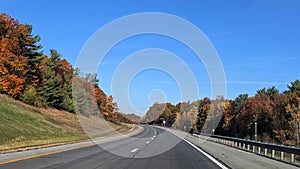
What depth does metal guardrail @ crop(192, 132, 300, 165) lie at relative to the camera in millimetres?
18706

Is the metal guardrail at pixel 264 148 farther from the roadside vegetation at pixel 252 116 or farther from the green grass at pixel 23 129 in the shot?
the roadside vegetation at pixel 252 116

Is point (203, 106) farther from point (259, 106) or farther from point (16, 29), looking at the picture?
point (16, 29)

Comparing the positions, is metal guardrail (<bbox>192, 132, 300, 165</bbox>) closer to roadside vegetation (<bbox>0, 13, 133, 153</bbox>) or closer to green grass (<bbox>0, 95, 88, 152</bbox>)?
green grass (<bbox>0, 95, 88, 152</bbox>)

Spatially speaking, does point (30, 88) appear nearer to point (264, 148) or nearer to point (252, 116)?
point (264, 148)

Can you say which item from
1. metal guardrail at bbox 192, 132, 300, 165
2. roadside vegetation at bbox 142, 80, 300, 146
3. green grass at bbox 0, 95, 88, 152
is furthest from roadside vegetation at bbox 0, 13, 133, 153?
metal guardrail at bbox 192, 132, 300, 165

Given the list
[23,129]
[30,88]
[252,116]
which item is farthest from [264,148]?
[252,116]

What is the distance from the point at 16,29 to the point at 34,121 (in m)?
22.9

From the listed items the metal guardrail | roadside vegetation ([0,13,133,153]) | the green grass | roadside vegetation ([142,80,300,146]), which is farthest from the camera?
roadside vegetation ([142,80,300,146])

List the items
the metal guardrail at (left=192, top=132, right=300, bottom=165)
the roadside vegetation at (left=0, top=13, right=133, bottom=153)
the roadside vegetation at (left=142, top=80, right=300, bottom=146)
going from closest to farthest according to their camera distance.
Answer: the metal guardrail at (left=192, top=132, right=300, bottom=165), the roadside vegetation at (left=0, top=13, right=133, bottom=153), the roadside vegetation at (left=142, top=80, right=300, bottom=146)

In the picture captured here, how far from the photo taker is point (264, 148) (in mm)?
23797

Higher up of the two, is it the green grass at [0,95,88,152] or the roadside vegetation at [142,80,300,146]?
the roadside vegetation at [142,80,300,146]

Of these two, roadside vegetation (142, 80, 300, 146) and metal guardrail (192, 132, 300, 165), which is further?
roadside vegetation (142, 80, 300, 146)

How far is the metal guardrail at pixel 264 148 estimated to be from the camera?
61.4 feet

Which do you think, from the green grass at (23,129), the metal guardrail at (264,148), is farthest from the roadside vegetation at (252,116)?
the green grass at (23,129)
